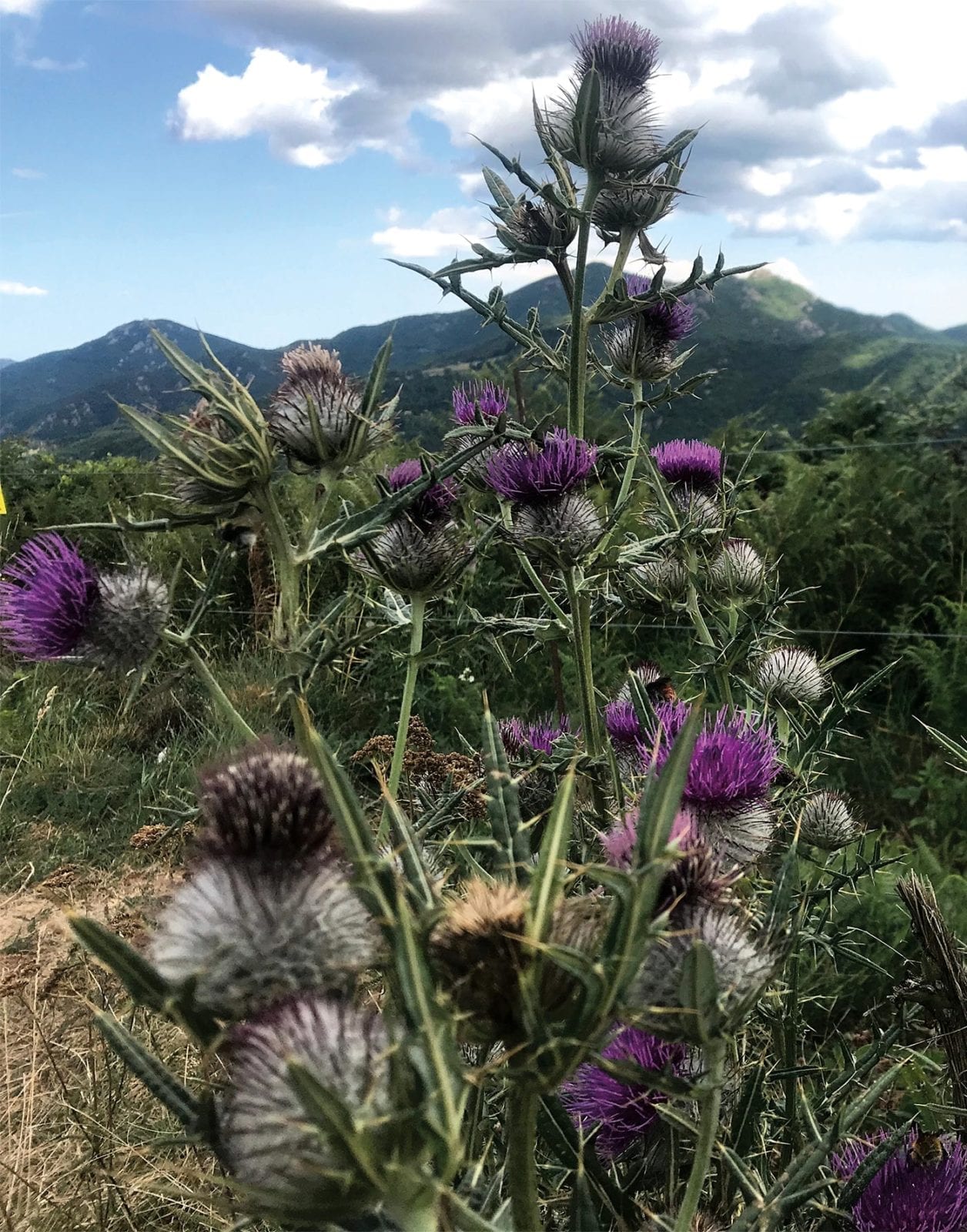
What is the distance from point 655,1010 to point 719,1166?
115cm

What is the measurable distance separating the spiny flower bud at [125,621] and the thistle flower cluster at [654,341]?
1.91 metres

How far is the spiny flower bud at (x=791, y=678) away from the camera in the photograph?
112 inches

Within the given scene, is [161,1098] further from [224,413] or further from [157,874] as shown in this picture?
[157,874]

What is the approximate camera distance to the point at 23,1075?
11.3 feet

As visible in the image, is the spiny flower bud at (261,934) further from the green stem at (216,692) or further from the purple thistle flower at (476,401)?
the purple thistle flower at (476,401)

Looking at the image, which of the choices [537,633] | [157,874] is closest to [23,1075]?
[157,874]

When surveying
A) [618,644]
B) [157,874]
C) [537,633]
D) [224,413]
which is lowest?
[157,874]

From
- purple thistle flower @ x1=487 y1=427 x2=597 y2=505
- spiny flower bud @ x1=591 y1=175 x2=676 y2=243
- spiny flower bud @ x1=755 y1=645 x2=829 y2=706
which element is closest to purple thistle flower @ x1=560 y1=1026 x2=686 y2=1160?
purple thistle flower @ x1=487 y1=427 x2=597 y2=505

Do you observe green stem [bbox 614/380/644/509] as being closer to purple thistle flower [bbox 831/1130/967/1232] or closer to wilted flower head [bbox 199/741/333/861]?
purple thistle flower [bbox 831/1130/967/1232]

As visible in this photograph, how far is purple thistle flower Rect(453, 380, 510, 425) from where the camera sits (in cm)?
273

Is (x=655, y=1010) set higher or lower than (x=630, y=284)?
lower

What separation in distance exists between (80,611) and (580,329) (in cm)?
138

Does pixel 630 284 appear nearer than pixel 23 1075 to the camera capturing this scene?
Yes

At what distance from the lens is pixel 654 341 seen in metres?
3.08
